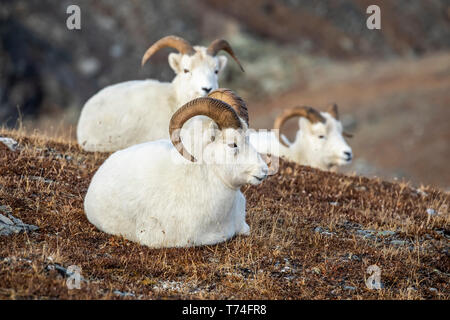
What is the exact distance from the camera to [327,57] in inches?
1880

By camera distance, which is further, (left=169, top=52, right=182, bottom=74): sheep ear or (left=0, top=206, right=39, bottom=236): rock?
(left=169, top=52, right=182, bottom=74): sheep ear

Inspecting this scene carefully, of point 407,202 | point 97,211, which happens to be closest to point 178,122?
point 97,211

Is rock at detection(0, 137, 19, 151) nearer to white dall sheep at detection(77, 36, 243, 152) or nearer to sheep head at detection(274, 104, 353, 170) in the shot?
Answer: white dall sheep at detection(77, 36, 243, 152)

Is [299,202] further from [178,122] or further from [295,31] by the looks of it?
[295,31]

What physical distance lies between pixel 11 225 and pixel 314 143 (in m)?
9.07

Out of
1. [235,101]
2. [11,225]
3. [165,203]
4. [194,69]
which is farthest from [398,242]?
[194,69]

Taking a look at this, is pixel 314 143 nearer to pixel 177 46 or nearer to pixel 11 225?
pixel 177 46

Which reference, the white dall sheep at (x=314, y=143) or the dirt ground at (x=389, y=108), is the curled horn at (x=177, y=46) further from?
the dirt ground at (x=389, y=108)

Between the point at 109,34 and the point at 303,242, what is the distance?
40.0m

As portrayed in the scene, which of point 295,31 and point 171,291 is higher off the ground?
point 295,31

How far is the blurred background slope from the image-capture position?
1374 inches

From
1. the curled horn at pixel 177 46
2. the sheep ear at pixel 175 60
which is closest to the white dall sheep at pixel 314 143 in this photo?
the sheep ear at pixel 175 60

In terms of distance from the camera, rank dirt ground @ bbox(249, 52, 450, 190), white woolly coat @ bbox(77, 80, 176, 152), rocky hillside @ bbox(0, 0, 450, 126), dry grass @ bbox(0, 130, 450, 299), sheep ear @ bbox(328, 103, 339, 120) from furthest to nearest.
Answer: rocky hillside @ bbox(0, 0, 450, 126) < dirt ground @ bbox(249, 52, 450, 190) < sheep ear @ bbox(328, 103, 339, 120) < white woolly coat @ bbox(77, 80, 176, 152) < dry grass @ bbox(0, 130, 450, 299)

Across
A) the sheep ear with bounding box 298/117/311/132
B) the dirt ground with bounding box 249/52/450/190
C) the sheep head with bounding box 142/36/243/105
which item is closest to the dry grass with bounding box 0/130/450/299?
the sheep head with bounding box 142/36/243/105
